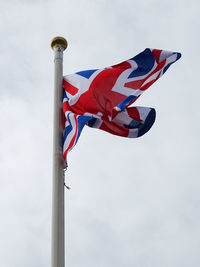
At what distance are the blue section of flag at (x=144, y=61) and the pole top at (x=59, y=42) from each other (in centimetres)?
207

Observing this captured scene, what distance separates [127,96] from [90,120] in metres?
1.55

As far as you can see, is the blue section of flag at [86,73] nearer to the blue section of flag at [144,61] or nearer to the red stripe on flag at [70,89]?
the red stripe on flag at [70,89]

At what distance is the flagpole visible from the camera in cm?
1062

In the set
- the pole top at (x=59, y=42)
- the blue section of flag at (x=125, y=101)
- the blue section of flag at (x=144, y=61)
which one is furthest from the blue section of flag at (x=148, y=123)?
the pole top at (x=59, y=42)

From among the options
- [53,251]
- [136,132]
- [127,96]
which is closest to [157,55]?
[127,96]

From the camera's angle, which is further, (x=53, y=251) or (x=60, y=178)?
(x=60, y=178)

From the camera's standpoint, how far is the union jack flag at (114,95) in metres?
13.1

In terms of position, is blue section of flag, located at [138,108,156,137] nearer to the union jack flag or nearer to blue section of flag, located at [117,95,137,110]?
the union jack flag

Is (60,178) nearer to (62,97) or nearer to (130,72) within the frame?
(62,97)

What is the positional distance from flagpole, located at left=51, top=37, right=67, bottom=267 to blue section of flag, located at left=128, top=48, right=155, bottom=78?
2.30 meters

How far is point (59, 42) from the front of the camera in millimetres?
14203

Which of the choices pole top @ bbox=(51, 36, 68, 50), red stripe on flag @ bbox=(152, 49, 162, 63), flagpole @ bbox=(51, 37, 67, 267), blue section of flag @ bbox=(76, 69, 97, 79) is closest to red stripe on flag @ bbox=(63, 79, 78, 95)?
flagpole @ bbox=(51, 37, 67, 267)

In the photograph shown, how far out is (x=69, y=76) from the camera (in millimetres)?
13898

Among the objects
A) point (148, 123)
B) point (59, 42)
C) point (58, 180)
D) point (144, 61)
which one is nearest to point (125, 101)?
point (148, 123)
